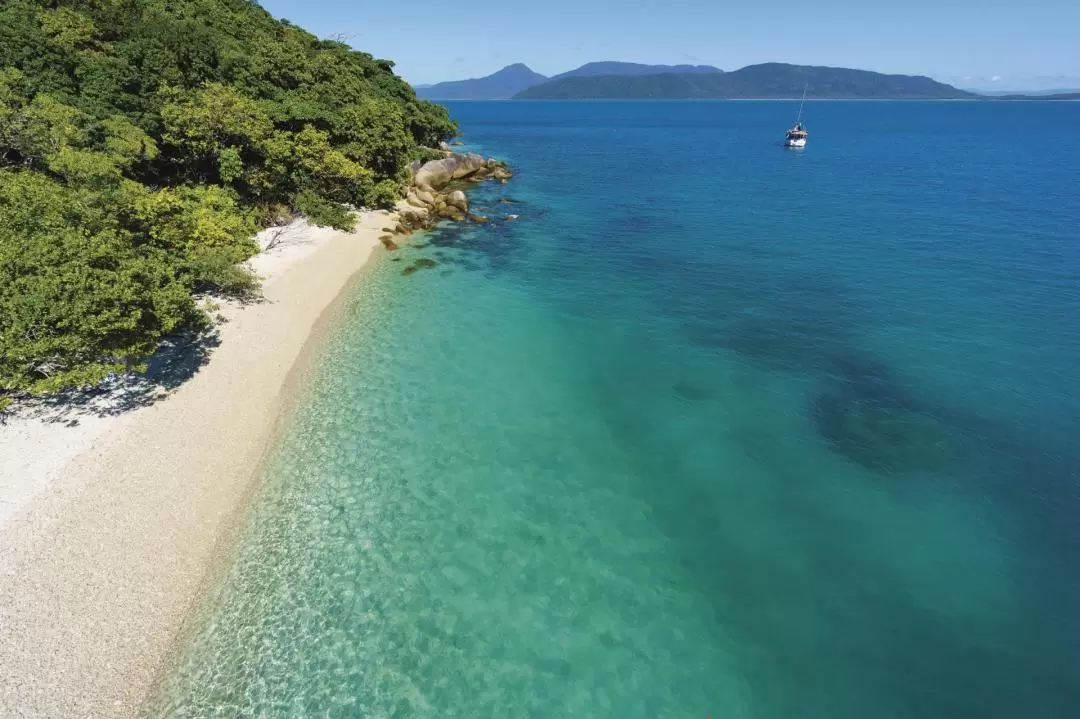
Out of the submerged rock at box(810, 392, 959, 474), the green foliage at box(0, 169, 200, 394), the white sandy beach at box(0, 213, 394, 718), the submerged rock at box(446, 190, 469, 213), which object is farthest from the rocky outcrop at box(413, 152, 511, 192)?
the submerged rock at box(810, 392, 959, 474)

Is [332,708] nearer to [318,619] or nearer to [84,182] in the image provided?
[318,619]

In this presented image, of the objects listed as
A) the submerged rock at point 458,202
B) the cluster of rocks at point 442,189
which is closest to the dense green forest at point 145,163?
the cluster of rocks at point 442,189

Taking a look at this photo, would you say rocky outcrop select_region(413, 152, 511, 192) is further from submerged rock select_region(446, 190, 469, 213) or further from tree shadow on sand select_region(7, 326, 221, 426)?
tree shadow on sand select_region(7, 326, 221, 426)

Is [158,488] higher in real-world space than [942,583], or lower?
higher

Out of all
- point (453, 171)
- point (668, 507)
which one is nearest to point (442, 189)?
point (453, 171)

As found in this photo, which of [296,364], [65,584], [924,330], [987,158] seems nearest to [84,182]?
[296,364]

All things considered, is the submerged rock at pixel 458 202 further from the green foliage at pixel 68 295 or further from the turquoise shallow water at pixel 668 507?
the green foliage at pixel 68 295
